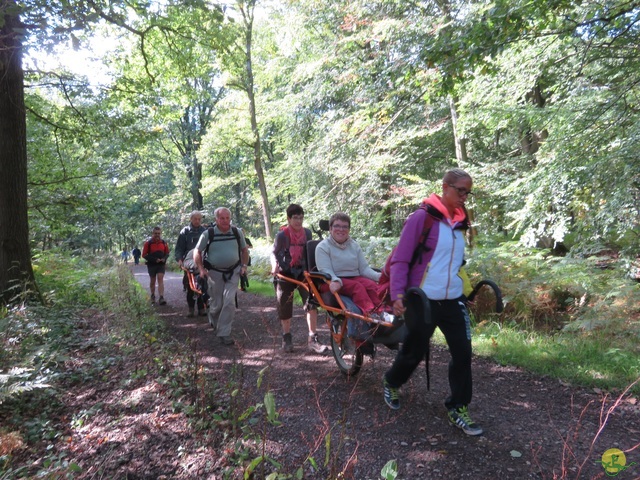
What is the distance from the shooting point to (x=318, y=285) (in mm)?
4832

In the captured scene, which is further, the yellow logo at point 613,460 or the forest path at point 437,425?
the forest path at point 437,425

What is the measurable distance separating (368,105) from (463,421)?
6523 mm

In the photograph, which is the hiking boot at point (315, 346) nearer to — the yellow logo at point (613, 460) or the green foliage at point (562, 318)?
the green foliage at point (562, 318)

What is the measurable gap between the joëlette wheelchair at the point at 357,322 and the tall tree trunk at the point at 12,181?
5507mm

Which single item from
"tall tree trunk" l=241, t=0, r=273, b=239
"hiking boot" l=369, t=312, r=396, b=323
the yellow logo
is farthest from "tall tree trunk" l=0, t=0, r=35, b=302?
"tall tree trunk" l=241, t=0, r=273, b=239

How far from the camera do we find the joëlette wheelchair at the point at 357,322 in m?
3.33

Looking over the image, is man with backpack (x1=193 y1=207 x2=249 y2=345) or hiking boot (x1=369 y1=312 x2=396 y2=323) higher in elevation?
man with backpack (x1=193 y1=207 x2=249 y2=345)

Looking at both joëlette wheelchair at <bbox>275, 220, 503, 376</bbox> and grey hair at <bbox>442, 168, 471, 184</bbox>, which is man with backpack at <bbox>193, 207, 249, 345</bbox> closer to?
joëlette wheelchair at <bbox>275, 220, 503, 376</bbox>

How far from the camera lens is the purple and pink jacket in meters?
3.27

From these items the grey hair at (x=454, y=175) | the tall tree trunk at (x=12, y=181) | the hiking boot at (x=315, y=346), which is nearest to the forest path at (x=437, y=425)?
the hiking boot at (x=315, y=346)

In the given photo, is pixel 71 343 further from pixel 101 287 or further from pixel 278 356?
pixel 101 287

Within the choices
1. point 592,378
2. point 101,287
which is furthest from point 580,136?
point 101,287

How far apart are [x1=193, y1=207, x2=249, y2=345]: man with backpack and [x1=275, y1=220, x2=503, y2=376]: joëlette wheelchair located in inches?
66.0

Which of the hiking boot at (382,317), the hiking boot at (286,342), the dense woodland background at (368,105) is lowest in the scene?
the hiking boot at (286,342)
